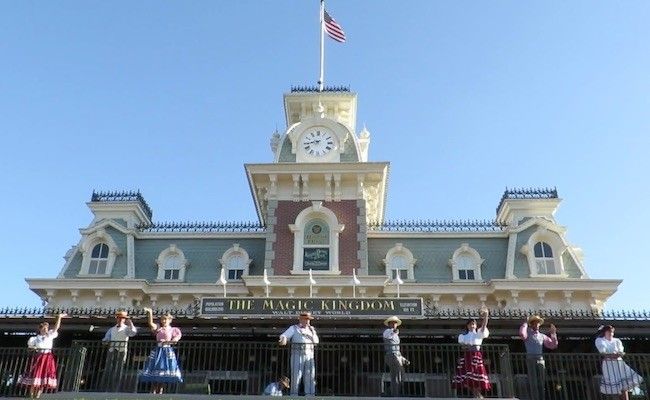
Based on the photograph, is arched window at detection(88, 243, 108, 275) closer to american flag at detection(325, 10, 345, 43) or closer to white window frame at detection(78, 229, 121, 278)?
white window frame at detection(78, 229, 121, 278)

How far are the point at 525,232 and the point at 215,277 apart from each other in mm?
12968

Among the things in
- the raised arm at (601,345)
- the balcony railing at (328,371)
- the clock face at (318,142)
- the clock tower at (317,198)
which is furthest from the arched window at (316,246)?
the raised arm at (601,345)

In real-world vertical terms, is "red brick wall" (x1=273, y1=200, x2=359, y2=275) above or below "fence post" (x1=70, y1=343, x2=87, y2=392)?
above

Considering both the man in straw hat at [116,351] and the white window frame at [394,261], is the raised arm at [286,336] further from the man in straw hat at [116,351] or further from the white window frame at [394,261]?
the white window frame at [394,261]

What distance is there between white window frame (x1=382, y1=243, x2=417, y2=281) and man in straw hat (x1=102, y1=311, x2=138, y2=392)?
1402cm

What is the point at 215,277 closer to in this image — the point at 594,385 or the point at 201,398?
the point at 201,398

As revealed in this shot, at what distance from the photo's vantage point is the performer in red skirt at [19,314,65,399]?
1309cm

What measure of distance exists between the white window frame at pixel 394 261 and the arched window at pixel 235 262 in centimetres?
570

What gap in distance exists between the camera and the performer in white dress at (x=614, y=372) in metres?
12.8

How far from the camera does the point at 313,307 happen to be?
18.2 metres

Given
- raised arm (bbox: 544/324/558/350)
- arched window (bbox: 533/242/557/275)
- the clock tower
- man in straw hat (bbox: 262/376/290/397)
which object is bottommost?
man in straw hat (bbox: 262/376/290/397)

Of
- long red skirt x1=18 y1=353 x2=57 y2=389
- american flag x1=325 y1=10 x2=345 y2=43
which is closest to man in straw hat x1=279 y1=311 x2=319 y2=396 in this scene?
long red skirt x1=18 y1=353 x2=57 y2=389

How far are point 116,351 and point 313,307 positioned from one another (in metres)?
5.90

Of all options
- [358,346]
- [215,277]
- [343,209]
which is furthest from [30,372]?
[343,209]
